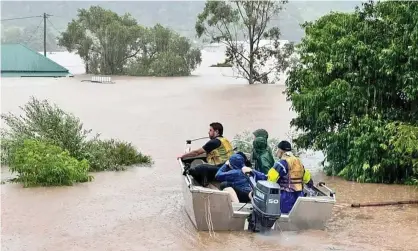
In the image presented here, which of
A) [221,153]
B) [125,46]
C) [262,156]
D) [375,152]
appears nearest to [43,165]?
[221,153]

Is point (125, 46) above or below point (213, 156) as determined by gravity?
above

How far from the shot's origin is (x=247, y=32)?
45938 mm

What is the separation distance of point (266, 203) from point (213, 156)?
8.41 ft

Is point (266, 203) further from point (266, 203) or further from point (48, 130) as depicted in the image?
point (48, 130)

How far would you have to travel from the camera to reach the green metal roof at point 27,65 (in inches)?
912

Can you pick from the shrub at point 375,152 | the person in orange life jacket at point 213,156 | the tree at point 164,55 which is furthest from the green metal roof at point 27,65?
the tree at point 164,55

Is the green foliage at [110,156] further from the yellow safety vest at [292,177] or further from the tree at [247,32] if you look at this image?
the tree at [247,32]

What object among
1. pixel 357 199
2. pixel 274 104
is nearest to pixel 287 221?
pixel 357 199

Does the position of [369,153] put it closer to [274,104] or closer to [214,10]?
[274,104]

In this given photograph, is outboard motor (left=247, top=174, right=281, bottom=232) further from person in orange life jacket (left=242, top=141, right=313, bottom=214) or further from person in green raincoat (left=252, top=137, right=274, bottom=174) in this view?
person in green raincoat (left=252, top=137, right=274, bottom=174)

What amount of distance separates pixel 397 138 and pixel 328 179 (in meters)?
2.46

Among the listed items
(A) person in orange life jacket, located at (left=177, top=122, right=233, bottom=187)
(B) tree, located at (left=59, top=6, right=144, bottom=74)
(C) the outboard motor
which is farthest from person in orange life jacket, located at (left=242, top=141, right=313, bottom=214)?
(B) tree, located at (left=59, top=6, right=144, bottom=74)

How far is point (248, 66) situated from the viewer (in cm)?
4675

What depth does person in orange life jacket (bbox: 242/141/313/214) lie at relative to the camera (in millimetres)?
8977
